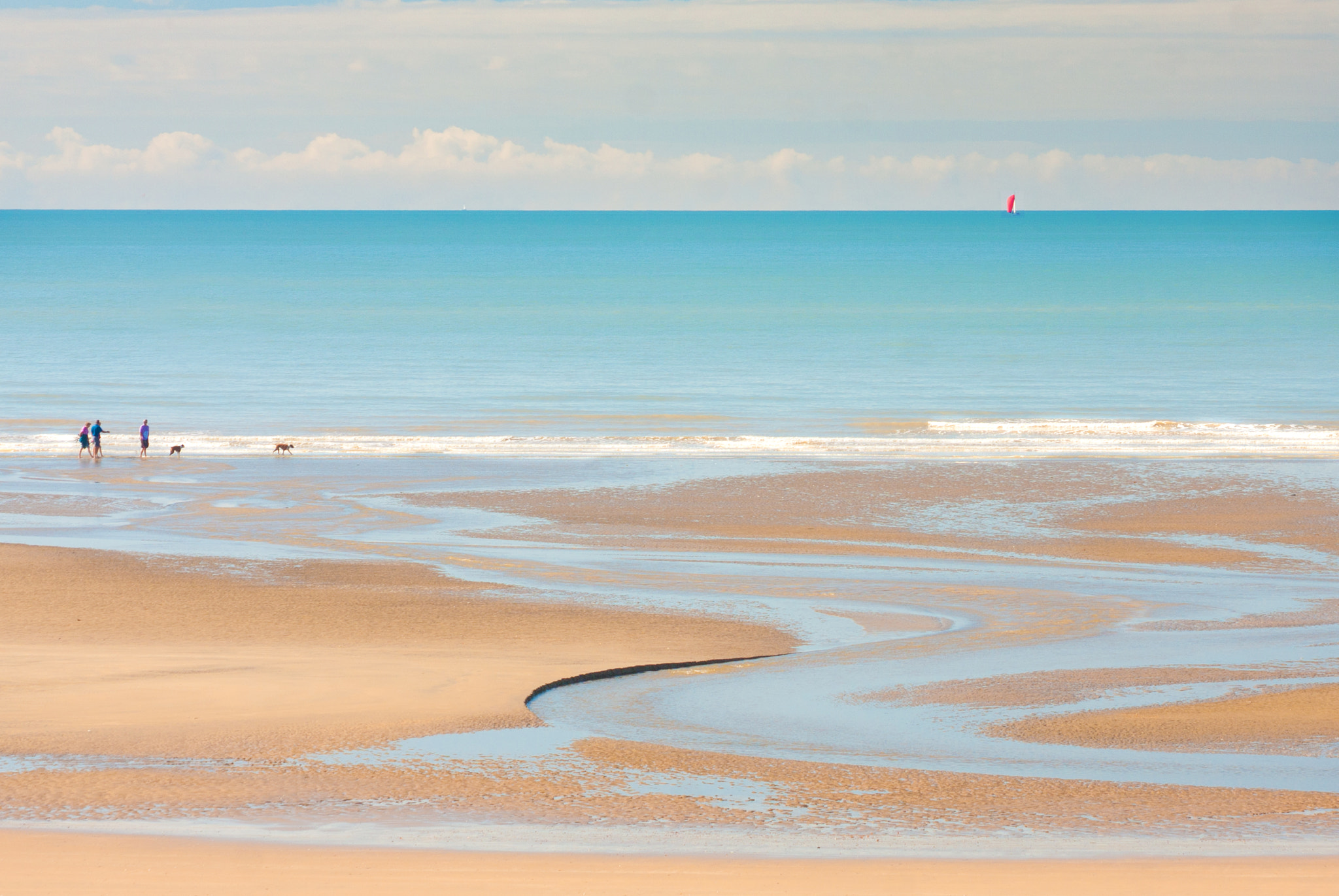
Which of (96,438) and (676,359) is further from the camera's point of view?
(676,359)

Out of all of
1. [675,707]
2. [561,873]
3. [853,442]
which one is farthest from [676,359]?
[561,873]

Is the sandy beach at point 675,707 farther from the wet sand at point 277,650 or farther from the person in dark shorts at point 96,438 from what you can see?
the person in dark shorts at point 96,438

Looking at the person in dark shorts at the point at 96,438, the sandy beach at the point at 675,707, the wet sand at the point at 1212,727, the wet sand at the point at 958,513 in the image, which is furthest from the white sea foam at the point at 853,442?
the wet sand at the point at 1212,727

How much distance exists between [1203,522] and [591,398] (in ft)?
83.0

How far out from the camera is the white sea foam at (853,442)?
3291 cm

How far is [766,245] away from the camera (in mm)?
187625

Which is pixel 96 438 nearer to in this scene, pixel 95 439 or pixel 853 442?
pixel 95 439


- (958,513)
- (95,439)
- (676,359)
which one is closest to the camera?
(958,513)

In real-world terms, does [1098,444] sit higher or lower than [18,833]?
higher

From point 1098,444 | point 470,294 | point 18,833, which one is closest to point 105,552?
point 18,833

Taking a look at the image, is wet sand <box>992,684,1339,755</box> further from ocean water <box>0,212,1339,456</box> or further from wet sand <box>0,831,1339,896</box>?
ocean water <box>0,212,1339,456</box>

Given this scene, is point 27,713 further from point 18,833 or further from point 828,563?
point 828,563

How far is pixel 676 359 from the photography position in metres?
58.7

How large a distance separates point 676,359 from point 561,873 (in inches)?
1994
